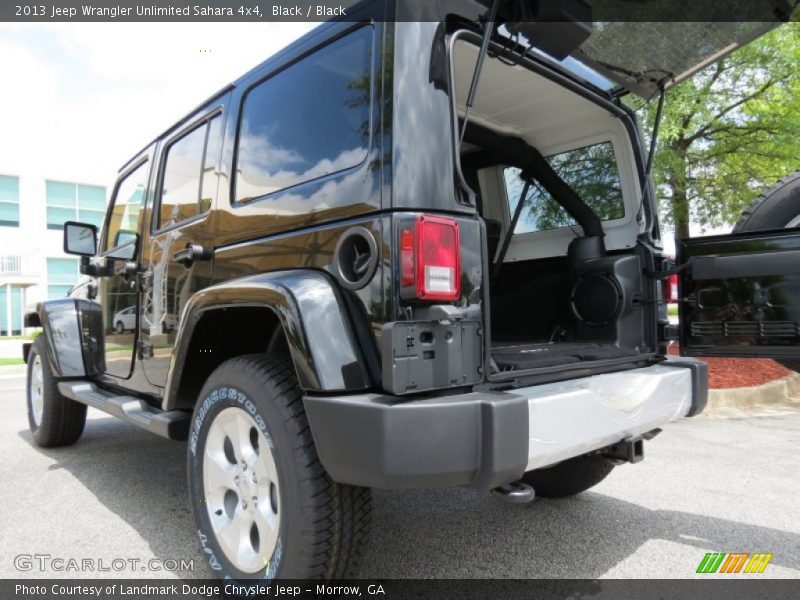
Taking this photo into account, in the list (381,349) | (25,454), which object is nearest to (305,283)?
(381,349)

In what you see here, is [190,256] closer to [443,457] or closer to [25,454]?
[443,457]

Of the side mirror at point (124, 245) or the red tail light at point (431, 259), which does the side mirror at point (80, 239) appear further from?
the red tail light at point (431, 259)

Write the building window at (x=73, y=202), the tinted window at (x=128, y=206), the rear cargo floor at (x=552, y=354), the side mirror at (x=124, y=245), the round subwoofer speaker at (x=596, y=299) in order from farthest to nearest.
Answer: the building window at (x=73, y=202), the tinted window at (x=128, y=206), the side mirror at (x=124, y=245), the round subwoofer speaker at (x=596, y=299), the rear cargo floor at (x=552, y=354)

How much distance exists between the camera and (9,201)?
21766mm

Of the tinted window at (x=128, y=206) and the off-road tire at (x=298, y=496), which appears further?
the tinted window at (x=128, y=206)

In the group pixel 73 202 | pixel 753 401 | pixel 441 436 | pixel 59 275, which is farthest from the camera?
pixel 73 202

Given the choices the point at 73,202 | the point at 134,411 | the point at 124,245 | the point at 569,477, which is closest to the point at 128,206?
the point at 124,245

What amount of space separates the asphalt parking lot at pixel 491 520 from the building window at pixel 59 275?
69.1 ft

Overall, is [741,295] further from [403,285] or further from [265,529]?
[265,529]

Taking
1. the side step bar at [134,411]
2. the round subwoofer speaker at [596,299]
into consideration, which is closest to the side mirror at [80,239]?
the side step bar at [134,411]

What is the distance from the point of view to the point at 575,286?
3.34 meters

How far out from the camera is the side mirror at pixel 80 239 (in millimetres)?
4191

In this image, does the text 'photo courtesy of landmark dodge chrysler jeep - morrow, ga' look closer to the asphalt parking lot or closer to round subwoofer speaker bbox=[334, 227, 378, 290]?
round subwoofer speaker bbox=[334, 227, 378, 290]

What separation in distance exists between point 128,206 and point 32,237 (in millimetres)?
21900
